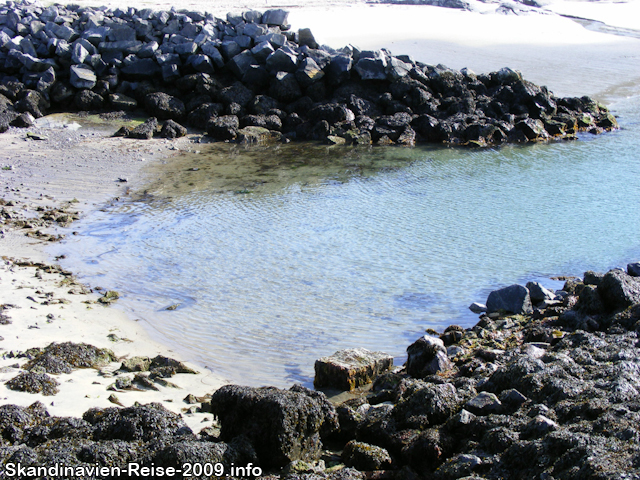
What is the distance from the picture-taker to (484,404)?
4.46 meters

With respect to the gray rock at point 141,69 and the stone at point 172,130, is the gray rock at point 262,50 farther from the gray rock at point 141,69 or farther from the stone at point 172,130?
the stone at point 172,130

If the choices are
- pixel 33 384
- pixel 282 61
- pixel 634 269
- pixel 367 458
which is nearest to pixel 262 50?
pixel 282 61

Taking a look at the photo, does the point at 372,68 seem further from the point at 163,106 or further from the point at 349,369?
the point at 349,369

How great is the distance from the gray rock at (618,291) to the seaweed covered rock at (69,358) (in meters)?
5.42

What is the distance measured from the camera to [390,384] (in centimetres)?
552

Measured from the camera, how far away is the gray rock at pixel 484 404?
14.6 feet

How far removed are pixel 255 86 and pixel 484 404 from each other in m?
16.0

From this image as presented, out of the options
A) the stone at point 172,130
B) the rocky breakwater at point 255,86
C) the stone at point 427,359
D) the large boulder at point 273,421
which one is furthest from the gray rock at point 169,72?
the large boulder at point 273,421

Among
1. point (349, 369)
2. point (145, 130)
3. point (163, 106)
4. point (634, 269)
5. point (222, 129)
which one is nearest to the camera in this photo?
point (349, 369)

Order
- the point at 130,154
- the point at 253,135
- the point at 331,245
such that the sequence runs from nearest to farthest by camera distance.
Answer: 1. the point at 331,245
2. the point at 130,154
3. the point at 253,135

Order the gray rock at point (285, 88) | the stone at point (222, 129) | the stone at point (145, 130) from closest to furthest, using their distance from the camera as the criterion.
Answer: the stone at point (145, 130), the stone at point (222, 129), the gray rock at point (285, 88)

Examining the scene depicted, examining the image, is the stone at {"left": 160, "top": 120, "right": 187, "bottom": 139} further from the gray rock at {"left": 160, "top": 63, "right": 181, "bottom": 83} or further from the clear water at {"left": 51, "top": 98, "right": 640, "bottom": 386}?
the gray rock at {"left": 160, "top": 63, "right": 181, "bottom": 83}

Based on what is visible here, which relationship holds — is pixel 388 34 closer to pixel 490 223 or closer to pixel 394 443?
pixel 490 223

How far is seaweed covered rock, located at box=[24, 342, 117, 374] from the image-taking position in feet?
17.9
